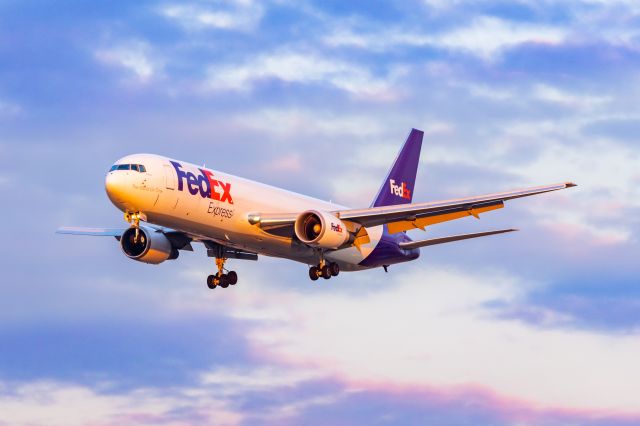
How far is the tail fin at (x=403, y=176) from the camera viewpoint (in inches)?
3046

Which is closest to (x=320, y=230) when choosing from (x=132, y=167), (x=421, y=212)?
(x=421, y=212)

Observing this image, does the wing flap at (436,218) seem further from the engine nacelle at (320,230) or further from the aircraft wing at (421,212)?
the engine nacelle at (320,230)

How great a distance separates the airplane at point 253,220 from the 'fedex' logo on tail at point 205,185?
0.17 feet

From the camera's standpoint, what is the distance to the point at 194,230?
63.8m

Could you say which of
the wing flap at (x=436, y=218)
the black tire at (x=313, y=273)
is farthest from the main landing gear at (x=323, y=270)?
the wing flap at (x=436, y=218)

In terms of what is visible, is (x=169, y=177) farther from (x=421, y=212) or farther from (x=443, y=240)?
(x=443, y=240)

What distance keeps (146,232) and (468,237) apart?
1622cm

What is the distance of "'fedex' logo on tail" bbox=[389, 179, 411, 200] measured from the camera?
7794 centimetres

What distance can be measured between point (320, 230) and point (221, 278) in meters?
8.82

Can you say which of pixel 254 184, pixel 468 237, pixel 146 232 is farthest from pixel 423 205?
pixel 146 232

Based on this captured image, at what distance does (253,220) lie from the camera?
2557 inches

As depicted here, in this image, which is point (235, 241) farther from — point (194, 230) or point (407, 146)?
point (407, 146)

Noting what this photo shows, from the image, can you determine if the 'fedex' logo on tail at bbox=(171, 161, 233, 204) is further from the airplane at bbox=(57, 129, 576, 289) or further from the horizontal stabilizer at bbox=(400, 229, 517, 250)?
the horizontal stabilizer at bbox=(400, 229, 517, 250)

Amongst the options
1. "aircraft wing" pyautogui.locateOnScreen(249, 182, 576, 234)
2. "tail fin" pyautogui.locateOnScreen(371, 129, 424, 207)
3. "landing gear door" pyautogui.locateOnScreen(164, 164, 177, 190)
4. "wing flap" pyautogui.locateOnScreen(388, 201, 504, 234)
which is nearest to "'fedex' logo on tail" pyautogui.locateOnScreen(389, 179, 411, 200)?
"tail fin" pyautogui.locateOnScreen(371, 129, 424, 207)
